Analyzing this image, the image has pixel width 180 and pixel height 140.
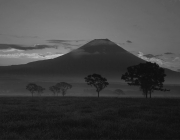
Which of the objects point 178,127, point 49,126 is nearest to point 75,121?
point 49,126

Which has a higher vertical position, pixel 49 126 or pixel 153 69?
pixel 153 69

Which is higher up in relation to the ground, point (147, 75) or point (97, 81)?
point (147, 75)

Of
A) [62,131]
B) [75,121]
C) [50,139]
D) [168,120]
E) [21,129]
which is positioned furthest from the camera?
[168,120]

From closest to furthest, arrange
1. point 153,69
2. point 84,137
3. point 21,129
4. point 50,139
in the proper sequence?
1. point 50,139
2. point 84,137
3. point 21,129
4. point 153,69

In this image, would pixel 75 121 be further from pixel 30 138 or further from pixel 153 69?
pixel 153 69

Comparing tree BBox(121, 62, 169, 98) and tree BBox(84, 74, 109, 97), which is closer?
tree BBox(121, 62, 169, 98)

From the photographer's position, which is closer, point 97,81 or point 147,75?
point 147,75

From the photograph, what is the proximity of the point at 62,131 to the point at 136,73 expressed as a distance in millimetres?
55820

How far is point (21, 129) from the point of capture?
41.5 ft

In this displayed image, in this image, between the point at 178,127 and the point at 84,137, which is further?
the point at 178,127

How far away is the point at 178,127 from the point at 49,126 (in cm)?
738

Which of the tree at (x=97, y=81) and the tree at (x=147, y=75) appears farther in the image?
the tree at (x=97, y=81)

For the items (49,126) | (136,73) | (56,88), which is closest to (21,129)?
(49,126)

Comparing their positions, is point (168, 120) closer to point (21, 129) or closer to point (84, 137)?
point (84, 137)
